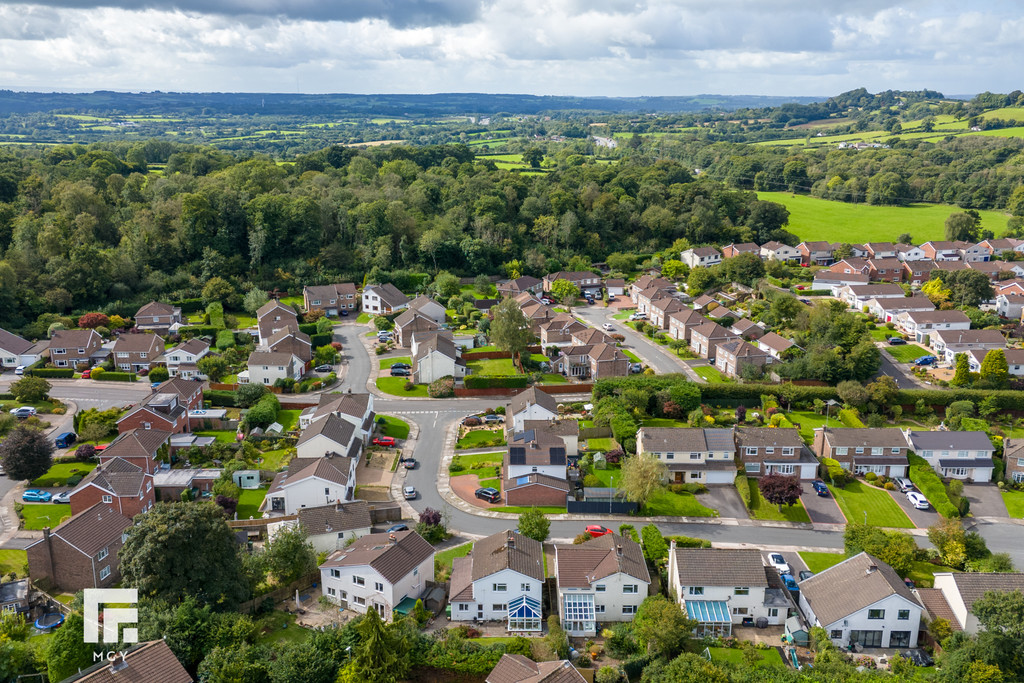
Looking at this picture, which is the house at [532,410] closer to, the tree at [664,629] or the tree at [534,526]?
the tree at [534,526]

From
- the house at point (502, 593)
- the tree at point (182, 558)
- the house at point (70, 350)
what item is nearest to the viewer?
the tree at point (182, 558)

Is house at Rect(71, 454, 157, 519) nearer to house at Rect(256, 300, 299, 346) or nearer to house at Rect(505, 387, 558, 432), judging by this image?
house at Rect(505, 387, 558, 432)

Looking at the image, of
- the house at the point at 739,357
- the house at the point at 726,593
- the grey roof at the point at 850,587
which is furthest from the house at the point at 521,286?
the grey roof at the point at 850,587

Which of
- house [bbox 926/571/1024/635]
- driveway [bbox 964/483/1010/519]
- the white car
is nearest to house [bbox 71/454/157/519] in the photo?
house [bbox 926/571/1024/635]

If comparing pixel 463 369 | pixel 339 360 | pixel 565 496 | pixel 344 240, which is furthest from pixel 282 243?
pixel 565 496

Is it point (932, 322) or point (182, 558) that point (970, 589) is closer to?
point (182, 558)

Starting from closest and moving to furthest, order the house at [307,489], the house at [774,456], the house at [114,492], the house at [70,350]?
the house at [114,492], the house at [307,489], the house at [774,456], the house at [70,350]

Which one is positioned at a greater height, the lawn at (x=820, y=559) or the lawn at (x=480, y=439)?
the lawn at (x=480, y=439)
